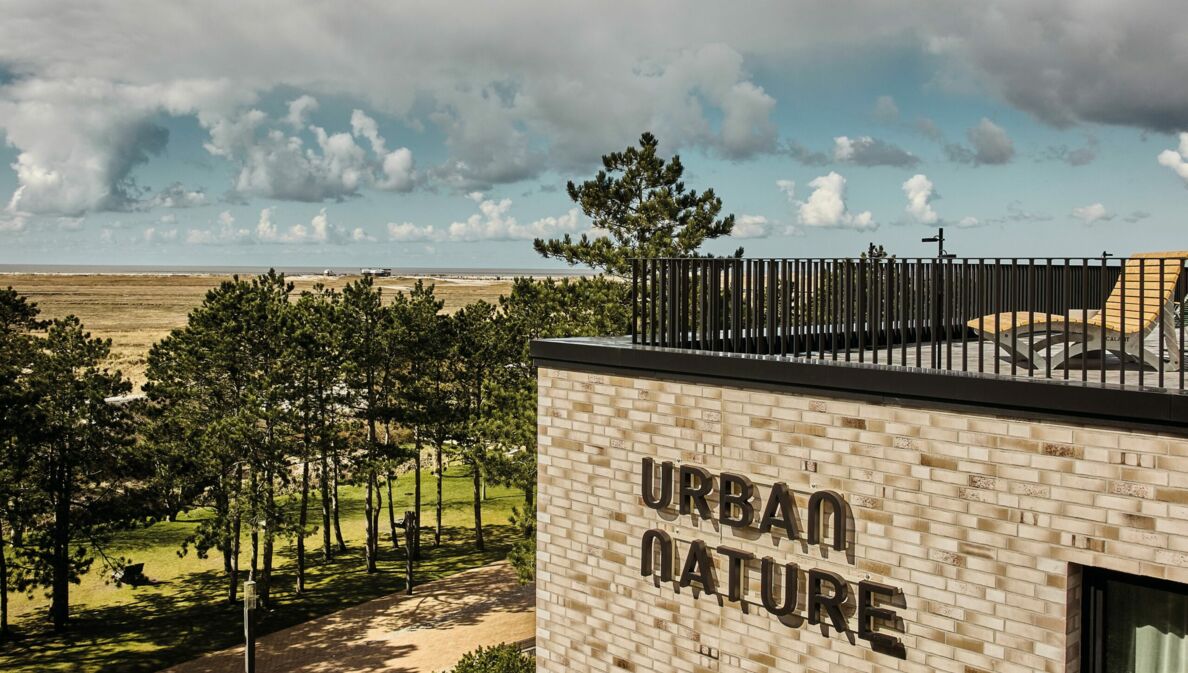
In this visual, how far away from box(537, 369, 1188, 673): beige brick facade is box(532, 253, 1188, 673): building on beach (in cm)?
2

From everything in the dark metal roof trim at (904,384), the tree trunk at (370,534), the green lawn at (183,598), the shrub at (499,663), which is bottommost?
the green lawn at (183,598)

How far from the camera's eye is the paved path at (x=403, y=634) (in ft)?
71.8

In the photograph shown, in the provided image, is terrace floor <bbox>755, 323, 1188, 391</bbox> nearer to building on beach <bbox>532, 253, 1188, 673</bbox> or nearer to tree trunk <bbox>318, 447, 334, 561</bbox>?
building on beach <bbox>532, 253, 1188, 673</bbox>

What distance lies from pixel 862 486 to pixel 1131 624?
199cm

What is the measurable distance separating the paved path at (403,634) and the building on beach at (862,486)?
549 inches

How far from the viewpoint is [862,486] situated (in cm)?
689

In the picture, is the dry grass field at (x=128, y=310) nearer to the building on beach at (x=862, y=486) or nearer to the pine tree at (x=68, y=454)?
the pine tree at (x=68, y=454)

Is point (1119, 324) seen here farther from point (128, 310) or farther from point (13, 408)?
point (128, 310)

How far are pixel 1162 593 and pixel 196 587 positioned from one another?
28935mm

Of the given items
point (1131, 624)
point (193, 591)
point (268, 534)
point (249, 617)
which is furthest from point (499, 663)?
point (193, 591)

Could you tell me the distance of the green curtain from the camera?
5816mm

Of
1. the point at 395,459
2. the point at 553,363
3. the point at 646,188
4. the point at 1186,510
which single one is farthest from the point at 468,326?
the point at 1186,510

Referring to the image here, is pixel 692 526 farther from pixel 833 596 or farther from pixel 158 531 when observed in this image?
pixel 158 531

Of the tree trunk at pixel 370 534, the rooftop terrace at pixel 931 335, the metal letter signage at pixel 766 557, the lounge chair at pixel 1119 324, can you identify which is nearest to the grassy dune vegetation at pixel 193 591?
the tree trunk at pixel 370 534
